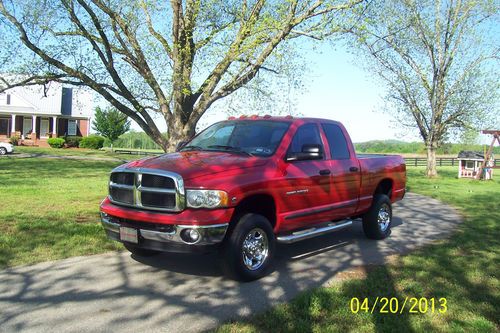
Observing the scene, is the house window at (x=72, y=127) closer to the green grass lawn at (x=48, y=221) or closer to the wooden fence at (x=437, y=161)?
the green grass lawn at (x=48, y=221)

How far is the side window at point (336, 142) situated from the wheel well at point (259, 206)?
1726mm

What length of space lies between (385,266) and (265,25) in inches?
283

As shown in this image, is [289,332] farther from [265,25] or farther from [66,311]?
[265,25]

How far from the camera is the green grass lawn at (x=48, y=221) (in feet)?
21.5

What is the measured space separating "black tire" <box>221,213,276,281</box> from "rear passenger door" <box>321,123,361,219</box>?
1.68 metres

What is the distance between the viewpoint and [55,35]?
48.0ft

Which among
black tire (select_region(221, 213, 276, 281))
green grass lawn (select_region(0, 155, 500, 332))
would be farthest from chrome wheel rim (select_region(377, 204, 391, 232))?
black tire (select_region(221, 213, 276, 281))

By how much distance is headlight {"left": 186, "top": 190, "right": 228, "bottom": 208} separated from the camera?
16.8 ft

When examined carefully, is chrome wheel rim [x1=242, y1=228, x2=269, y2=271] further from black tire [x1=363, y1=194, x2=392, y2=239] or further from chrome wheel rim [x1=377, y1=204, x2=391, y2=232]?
chrome wheel rim [x1=377, y1=204, x2=391, y2=232]

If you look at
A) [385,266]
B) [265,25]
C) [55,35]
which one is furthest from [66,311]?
[55,35]

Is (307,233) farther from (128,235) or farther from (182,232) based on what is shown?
(128,235)

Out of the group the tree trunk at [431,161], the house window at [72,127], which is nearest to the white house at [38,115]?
the house window at [72,127]

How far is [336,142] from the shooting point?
293 inches

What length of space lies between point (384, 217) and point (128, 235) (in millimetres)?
4864
